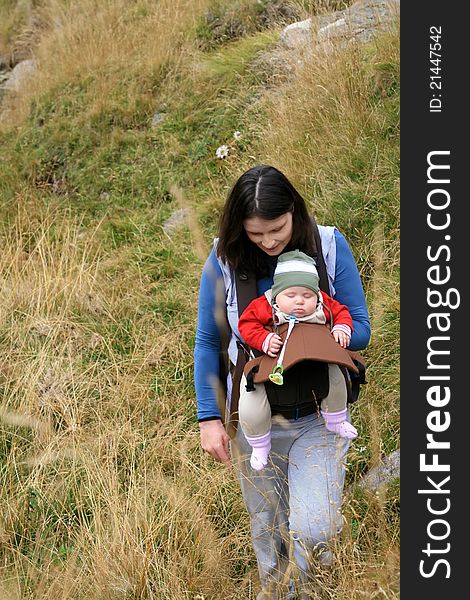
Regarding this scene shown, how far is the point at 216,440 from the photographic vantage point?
2900mm

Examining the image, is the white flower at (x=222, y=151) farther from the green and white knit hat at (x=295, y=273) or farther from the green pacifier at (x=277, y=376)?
the green pacifier at (x=277, y=376)

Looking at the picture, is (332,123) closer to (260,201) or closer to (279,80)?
(279,80)

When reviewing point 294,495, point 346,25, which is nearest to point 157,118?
point 346,25

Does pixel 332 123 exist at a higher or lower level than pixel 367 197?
higher

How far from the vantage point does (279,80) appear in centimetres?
695

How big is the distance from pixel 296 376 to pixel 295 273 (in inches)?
13.6

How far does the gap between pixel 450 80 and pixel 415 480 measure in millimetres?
1767

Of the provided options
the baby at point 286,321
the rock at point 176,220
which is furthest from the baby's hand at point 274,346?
the rock at point 176,220

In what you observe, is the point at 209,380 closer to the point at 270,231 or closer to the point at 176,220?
the point at 270,231

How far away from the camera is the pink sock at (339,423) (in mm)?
2650

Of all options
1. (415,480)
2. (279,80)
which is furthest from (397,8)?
(415,480)

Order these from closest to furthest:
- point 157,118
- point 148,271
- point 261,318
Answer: point 261,318 → point 148,271 → point 157,118

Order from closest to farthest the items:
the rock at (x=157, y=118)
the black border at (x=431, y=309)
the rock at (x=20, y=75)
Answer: the black border at (x=431, y=309) < the rock at (x=157, y=118) < the rock at (x=20, y=75)

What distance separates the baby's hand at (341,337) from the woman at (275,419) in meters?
0.10
